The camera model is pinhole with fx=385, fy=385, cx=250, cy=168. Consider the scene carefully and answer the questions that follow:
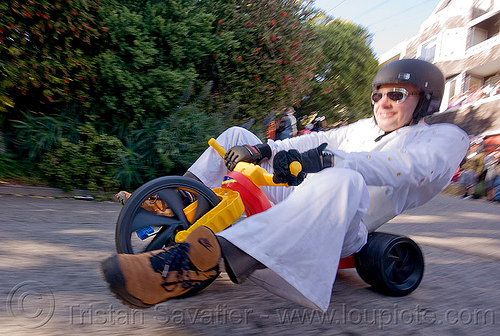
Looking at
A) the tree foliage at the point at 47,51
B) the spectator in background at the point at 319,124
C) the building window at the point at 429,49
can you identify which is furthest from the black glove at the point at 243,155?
the building window at the point at 429,49

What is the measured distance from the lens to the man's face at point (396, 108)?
2.32 meters

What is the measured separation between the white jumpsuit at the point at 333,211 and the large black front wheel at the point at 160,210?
0.54 m

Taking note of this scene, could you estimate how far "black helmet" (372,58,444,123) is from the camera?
230 cm

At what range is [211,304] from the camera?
5.59ft

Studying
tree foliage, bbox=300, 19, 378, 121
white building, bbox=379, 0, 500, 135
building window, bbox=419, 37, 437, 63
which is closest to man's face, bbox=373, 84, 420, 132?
tree foliage, bbox=300, 19, 378, 121

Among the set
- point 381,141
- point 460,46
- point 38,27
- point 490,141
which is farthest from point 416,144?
point 460,46

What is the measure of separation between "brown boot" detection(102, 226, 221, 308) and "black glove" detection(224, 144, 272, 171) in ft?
2.59

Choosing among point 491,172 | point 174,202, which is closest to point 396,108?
point 174,202

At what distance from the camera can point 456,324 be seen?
1.73 meters

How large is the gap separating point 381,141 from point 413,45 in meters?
24.1

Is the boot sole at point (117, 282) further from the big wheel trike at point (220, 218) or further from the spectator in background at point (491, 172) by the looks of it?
the spectator in background at point (491, 172)

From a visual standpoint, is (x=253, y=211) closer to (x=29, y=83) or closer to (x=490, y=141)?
(x=29, y=83)

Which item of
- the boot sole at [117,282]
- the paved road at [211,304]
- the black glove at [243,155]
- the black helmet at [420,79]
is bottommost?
the paved road at [211,304]

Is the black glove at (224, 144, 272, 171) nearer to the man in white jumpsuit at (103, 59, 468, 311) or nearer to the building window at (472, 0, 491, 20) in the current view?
the man in white jumpsuit at (103, 59, 468, 311)
